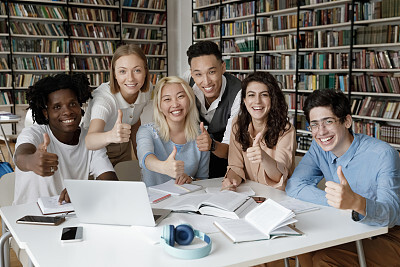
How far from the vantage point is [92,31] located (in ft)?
25.9

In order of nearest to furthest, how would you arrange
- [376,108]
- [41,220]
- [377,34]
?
[41,220], [377,34], [376,108]

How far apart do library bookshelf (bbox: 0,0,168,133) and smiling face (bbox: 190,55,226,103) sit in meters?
5.45

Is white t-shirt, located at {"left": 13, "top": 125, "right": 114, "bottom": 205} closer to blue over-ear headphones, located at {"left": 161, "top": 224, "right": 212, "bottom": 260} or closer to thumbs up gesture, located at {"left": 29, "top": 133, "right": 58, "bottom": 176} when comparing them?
thumbs up gesture, located at {"left": 29, "top": 133, "right": 58, "bottom": 176}

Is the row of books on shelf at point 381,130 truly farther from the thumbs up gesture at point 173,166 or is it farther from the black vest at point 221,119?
the thumbs up gesture at point 173,166

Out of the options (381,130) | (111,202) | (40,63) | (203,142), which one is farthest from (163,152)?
(40,63)

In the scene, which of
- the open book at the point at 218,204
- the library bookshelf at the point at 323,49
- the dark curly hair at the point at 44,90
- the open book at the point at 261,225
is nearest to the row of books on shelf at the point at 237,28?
the library bookshelf at the point at 323,49

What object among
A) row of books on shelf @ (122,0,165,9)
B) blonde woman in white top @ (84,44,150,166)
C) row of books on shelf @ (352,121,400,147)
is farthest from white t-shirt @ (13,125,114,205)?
row of books on shelf @ (122,0,165,9)

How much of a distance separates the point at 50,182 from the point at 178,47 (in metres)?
6.93

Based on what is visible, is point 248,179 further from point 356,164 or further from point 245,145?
point 356,164

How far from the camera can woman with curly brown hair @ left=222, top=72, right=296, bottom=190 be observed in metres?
2.31

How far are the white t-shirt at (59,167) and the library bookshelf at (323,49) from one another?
4.20 m

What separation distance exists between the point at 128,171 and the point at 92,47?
5749mm

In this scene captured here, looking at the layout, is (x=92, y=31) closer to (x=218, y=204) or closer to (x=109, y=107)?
(x=109, y=107)

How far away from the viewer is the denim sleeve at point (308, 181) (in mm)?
1892
